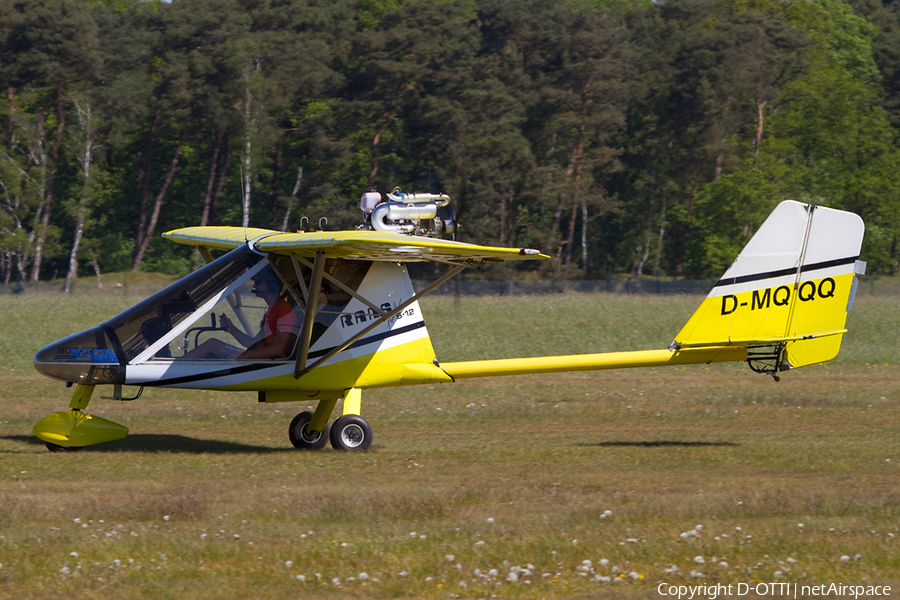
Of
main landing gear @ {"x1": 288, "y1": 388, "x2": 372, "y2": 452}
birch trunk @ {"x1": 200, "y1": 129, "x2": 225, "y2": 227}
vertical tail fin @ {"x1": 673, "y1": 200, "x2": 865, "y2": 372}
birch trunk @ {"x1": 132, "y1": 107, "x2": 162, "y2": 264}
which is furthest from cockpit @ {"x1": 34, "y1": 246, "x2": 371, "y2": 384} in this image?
birch trunk @ {"x1": 132, "y1": 107, "x2": 162, "y2": 264}

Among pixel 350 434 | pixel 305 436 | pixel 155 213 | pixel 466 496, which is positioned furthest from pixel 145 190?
pixel 466 496

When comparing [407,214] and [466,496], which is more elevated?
[407,214]

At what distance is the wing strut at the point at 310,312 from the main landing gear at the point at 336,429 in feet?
2.77

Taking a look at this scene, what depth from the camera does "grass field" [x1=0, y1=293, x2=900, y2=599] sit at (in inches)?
297

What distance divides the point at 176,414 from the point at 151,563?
8.64 metres

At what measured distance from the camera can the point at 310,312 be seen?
12156 millimetres

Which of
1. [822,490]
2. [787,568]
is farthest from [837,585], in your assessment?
[822,490]

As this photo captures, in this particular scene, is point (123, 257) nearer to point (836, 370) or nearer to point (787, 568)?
point (836, 370)

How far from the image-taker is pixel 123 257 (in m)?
67.1

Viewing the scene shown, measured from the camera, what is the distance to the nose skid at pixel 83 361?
1172 centimetres

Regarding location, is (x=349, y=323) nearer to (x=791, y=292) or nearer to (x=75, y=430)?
(x=75, y=430)

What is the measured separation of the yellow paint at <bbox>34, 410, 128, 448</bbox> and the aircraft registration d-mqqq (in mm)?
13

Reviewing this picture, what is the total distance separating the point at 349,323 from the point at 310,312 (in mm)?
767

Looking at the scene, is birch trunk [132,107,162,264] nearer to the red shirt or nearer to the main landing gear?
the main landing gear
